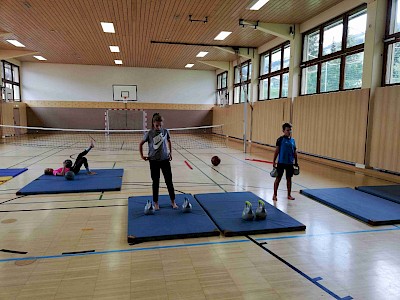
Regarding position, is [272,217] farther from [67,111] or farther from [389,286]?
[67,111]

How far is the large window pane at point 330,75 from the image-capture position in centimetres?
955

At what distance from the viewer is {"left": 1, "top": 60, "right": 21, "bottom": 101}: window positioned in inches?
709

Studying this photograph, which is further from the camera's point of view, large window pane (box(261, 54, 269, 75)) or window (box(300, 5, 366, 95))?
large window pane (box(261, 54, 269, 75))

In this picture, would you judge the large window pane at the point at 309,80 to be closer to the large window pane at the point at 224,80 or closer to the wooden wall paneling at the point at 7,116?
the large window pane at the point at 224,80

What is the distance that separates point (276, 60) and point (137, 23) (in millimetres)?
6134

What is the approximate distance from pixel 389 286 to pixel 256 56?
13.8 meters

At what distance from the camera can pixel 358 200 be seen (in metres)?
5.32

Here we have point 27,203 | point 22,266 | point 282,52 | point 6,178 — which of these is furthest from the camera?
point 282,52

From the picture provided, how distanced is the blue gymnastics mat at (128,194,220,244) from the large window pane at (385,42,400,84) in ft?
20.1

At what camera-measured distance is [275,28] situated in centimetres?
1115

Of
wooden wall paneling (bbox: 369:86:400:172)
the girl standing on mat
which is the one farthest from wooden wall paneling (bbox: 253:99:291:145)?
the girl standing on mat

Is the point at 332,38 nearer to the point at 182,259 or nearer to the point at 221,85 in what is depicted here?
the point at 182,259

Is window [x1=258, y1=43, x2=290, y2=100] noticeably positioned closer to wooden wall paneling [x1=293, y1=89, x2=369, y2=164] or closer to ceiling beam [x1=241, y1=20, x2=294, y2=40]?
ceiling beam [x1=241, y1=20, x2=294, y2=40]

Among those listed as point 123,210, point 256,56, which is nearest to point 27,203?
point 123,210
